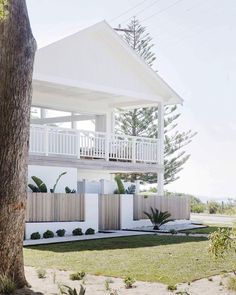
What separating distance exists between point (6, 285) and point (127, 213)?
14296mm

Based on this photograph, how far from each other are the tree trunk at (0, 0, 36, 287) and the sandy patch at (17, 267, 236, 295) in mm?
483

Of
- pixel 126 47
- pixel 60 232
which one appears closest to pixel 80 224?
pixel 60 232

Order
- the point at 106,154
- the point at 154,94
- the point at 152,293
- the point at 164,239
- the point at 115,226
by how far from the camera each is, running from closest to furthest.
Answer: the point at 152,293
the point at 164,239
the point at 115,226
the point at 106,154
the point at 154,94

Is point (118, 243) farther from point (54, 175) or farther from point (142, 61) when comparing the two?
point (142, 61)

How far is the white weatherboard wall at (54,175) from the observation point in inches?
883

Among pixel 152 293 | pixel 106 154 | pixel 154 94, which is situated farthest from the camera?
pixel 154 94

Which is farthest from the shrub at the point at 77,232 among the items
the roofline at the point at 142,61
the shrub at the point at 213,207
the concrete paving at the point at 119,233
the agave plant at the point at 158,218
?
the shrub at the point at 213,207

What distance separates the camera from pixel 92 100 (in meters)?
29.1

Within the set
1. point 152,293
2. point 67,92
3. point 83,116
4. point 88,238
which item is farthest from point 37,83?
point 152,293

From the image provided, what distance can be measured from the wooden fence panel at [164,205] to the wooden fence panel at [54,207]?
3.51 m

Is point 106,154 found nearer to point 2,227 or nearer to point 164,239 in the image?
point 164,239

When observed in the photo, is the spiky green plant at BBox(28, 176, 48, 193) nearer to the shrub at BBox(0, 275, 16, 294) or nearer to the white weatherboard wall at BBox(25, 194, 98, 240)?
the white weatherboard wall at BBox(25, 194, 98, 240)

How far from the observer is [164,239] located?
18531 millimetres

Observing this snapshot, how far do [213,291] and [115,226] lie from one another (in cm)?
1351
